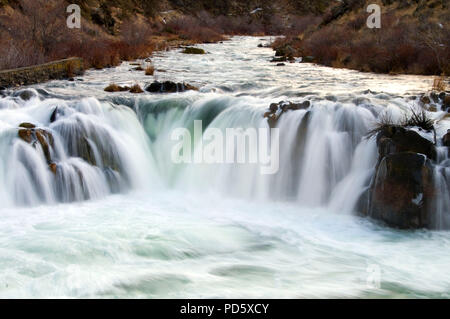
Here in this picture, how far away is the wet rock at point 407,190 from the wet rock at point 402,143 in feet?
0.79

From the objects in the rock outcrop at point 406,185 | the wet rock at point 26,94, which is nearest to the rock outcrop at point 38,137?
the wet rock at point 26,94

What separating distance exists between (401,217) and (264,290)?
320 centimetres

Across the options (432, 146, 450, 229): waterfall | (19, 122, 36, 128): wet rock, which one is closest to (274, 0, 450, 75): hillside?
(432, 146, 450, 229): waterfall

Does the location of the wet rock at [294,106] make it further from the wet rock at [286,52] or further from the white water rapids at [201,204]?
the wet rock at [286,52]

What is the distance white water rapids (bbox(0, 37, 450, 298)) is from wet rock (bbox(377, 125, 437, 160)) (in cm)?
30

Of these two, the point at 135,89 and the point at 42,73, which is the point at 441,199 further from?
the point at 42,73

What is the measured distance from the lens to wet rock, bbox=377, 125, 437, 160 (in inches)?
320

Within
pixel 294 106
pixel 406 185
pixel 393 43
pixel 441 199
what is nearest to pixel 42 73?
pixel 294 106

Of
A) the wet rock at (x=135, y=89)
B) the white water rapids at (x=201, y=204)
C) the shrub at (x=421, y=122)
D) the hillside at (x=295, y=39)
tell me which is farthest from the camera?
the hillside at (x=295, y=39)

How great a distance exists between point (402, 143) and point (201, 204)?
12.7 ft

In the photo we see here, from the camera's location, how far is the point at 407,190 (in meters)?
7.80

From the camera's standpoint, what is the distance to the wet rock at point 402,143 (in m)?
8.14

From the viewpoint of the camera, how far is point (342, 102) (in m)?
10.8
